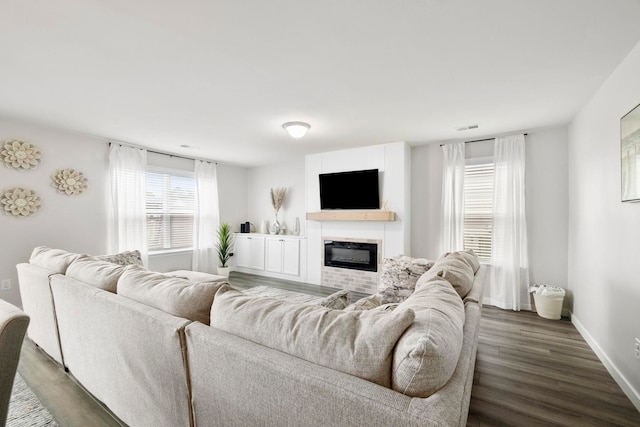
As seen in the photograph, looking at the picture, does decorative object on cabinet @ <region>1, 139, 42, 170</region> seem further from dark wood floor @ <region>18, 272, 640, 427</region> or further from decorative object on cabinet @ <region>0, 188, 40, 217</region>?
dark wood floor @ <region>18, 272, 640, 427</region>

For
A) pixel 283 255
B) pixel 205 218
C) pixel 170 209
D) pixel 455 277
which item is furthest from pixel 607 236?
pixel 170 209

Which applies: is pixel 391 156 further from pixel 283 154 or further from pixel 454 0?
pixel 454 0

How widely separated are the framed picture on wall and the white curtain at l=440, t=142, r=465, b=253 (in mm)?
2193

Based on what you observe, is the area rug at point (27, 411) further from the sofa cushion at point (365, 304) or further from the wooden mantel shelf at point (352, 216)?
the wooden mantel shelf at point (352, 216)

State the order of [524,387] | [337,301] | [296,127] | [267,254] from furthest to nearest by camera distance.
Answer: [267,254], [296,127], [524,387], [337,301]

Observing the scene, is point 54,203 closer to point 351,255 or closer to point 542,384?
point 351,255

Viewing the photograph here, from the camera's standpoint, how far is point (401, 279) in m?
2.82

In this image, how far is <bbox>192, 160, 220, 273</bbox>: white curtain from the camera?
5781 mm

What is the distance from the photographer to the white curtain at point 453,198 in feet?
14.4

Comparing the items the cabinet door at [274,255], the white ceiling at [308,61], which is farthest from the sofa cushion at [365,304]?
the cabinet door at [274,255]

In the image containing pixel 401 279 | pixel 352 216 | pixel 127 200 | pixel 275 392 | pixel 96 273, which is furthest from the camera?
pixel 352 216

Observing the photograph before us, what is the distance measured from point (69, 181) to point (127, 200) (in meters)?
0.77

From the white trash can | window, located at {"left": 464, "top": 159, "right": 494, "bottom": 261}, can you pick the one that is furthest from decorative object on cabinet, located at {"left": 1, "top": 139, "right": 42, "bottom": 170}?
the white trash can

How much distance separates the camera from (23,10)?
1678 mm
